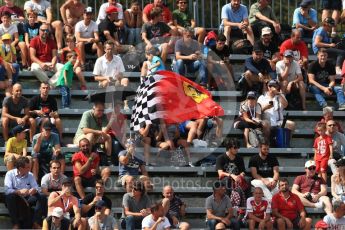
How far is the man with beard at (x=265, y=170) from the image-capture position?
91.8ft

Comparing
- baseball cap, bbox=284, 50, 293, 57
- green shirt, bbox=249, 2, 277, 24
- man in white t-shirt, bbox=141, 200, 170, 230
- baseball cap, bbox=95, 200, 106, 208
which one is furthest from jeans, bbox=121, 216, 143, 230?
green shirt, bbox=249, 2, 277, 24

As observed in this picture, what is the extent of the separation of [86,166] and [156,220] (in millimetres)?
1854

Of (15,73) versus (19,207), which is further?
(15,73)

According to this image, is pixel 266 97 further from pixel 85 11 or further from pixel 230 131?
pixel 85 11

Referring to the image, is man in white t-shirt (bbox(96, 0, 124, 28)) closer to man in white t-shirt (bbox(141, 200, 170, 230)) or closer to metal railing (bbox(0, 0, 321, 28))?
metal railing (bbox(0, 0, 321, 28))

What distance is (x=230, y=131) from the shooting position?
29.4 meters

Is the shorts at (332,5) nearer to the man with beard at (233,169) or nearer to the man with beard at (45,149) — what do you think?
the man with beard at (233,169)

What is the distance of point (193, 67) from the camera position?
30469 millimetres

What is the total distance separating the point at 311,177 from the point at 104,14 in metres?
6.40

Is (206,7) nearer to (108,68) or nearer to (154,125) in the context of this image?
(108,68)

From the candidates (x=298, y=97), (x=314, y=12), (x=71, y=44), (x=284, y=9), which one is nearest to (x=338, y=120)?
(x=298, y=97)

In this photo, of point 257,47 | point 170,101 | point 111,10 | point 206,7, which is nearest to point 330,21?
point 257,47

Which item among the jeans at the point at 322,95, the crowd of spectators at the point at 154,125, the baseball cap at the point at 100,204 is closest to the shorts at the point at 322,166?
the crowd of spectators at the point at 154,125

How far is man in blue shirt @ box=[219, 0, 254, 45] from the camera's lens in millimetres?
31766
